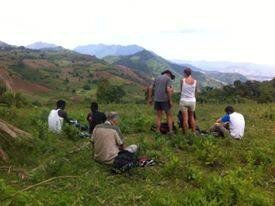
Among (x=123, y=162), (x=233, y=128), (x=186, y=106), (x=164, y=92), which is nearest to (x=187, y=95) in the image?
(x=186, y=106)

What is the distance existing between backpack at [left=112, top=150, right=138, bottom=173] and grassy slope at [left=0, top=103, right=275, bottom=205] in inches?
7.5

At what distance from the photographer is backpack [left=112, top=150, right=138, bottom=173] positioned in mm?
11023

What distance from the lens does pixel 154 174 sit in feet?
36.7

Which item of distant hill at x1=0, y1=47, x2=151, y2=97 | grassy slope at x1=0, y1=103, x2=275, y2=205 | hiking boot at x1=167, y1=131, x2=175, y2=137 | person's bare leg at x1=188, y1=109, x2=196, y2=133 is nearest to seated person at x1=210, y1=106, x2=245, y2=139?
grassy slope at x1=0, y1=103, x2=275, y2=205

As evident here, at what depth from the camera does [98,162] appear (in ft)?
38.1

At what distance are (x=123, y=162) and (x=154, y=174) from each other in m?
0.75

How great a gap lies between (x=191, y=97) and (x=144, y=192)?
530cm

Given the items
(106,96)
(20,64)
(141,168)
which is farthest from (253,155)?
(20,64)

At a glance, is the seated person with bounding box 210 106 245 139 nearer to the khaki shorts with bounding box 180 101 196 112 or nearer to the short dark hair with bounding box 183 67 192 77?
the khaki shorts with bounding box 180 101 196 112

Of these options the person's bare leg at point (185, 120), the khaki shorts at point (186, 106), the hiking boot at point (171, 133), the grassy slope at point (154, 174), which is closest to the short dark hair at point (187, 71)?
the khaki shorts at point (186, 106)

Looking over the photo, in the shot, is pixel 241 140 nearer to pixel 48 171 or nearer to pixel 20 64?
pixel 48 171

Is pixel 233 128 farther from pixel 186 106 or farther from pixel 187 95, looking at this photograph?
pixel 187 95

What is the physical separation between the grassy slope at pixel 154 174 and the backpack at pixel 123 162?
0.63 feet

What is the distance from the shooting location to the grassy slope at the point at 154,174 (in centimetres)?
930
